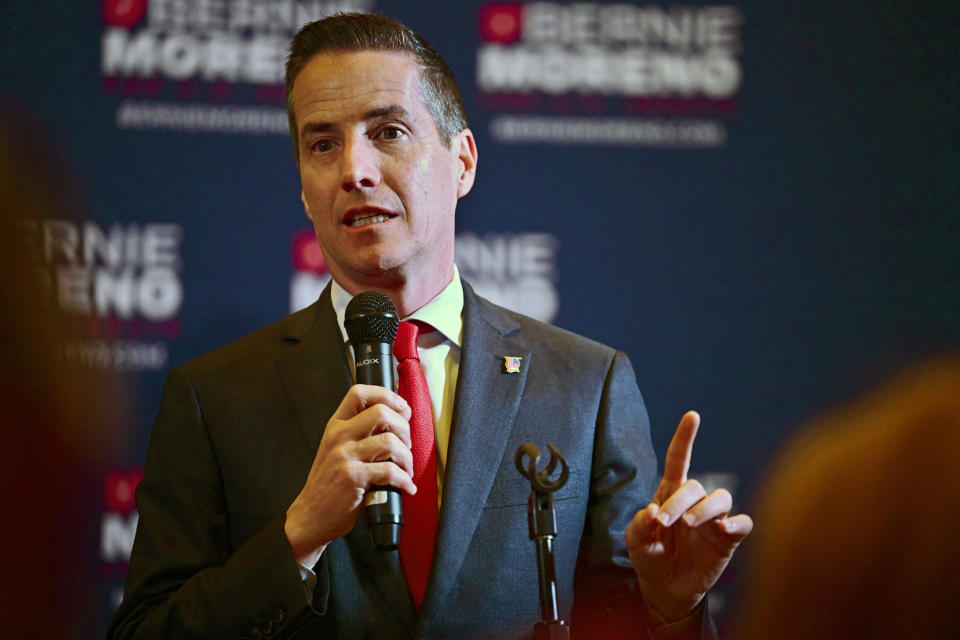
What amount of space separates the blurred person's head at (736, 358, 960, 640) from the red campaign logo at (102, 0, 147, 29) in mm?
2671

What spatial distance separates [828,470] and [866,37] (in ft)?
9.00

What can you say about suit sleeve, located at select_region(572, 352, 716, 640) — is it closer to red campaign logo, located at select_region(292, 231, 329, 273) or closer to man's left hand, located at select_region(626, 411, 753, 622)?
man's left hand, located at select_region(626, 411, 753, 622)

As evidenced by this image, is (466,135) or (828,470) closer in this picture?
(828,470)

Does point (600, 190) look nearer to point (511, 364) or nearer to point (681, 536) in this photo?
point (511, 364)

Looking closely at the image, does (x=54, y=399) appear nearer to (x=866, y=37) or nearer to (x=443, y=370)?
(x=443, y=370)

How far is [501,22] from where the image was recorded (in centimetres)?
308

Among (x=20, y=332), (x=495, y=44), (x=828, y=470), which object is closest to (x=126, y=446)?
(x=495, y=44)

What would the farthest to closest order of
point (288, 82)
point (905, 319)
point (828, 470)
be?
point (905, 319), point (288, 82), point (828, 470)

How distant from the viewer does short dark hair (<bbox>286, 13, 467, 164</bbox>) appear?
2.48 meters

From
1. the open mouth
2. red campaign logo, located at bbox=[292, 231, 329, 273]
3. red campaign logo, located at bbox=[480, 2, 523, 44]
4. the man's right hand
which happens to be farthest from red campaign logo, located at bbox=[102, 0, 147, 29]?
the man's right hand

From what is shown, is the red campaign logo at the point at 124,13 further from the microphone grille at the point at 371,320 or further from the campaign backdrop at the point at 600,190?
the microphone grille at the point at 371,320

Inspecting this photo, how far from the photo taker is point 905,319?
316cm

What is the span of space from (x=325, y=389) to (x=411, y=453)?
438 millimetres

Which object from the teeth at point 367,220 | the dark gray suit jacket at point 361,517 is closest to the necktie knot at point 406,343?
the dark gray suit jacket at point 361,517
